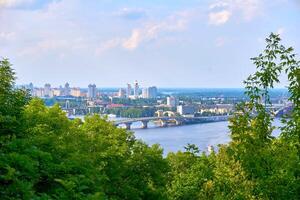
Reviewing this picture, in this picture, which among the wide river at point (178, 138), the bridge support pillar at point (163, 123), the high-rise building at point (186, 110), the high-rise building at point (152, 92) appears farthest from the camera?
the high-rise building at point (152, 92)

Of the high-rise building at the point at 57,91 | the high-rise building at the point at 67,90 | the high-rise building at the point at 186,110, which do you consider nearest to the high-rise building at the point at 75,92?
the high-rise building at the point at 67,90

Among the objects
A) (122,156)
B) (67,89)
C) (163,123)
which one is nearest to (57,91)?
(67,89)

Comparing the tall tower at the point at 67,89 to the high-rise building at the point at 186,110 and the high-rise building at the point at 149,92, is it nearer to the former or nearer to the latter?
the high-rise building at the point at 149,92

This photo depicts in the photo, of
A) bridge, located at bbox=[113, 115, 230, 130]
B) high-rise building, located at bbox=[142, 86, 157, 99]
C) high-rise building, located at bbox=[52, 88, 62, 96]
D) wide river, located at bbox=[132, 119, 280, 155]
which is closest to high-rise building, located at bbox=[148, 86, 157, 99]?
high-rise building, located at bbox=[142, 86, 157, 99]

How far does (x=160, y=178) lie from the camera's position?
1580cm

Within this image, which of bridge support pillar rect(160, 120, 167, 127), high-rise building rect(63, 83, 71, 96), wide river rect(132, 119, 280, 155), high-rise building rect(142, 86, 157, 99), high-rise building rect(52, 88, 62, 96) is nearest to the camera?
wide river rect(132, 119, 280, 155)

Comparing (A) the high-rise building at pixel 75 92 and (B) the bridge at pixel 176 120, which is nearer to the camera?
(B) the bridge at pixel 176 120

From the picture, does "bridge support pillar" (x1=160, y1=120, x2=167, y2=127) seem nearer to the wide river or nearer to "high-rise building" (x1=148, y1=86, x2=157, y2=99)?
the wide river

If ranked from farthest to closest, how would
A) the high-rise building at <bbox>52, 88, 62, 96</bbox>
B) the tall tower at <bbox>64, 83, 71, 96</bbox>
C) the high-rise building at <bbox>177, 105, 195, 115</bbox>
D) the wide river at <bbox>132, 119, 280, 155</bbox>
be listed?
the tall tower at <bbox>64, 83, 71, 96</bbox> < the high-rise building at <bbox>52, 88, 62, 96</bbox> < the high-rise building at <bbox>177, 105, 195, 115</bbox> < the wide river at <bbox>132, 119, 280, 155</bbox>

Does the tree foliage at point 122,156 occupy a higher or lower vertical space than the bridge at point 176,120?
higher

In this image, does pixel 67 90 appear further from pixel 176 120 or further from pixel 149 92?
pixel 176 120

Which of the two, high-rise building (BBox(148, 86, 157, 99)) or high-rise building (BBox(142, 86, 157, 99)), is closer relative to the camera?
high-rise building (BBox(142, 86, 157, 99))

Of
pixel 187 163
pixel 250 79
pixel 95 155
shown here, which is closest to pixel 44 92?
pixel 187 163

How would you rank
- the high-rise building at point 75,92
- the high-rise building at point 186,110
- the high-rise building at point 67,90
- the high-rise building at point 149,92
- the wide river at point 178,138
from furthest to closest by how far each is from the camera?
1. the high-rise building at point 149,92
2. the high-rise building at point 67,90
3. the high-rise building at point 75,92
4. the high-rise building at point 186,110
5. the wide river at point 178,138
